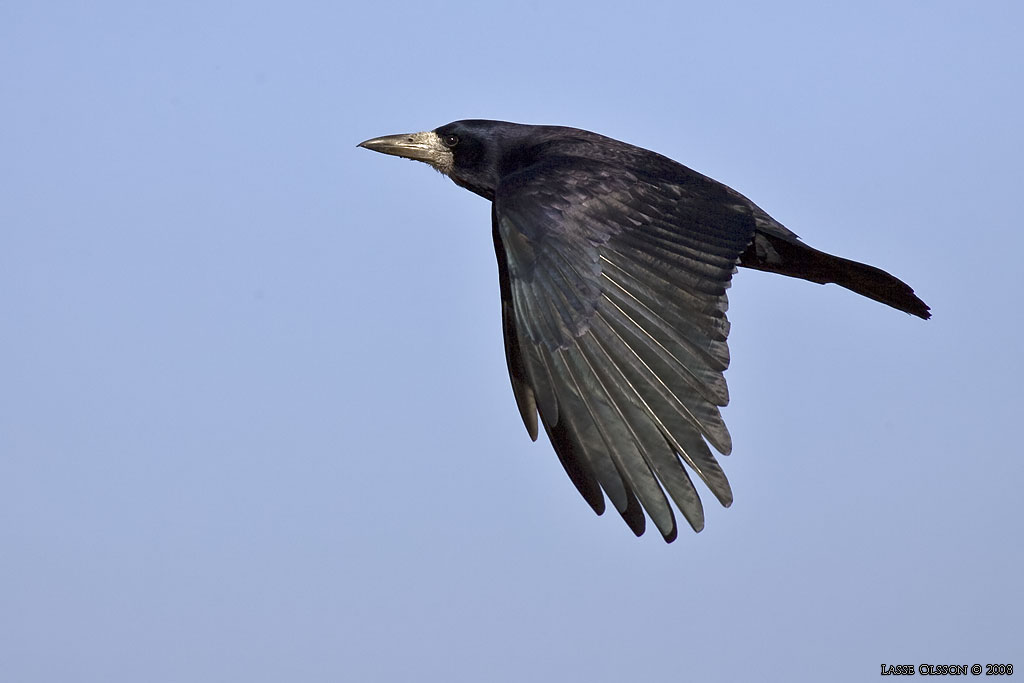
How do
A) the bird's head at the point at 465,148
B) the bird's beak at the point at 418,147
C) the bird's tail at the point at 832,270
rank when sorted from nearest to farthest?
the bird's tail at the point at 832,270
the bird's head at the point at 465,148
the bird's beak at the point at 418,147

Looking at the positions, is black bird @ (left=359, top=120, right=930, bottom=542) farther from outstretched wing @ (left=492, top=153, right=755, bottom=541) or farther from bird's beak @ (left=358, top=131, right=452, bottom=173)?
bird's beak @ (left=358, top=131, right=452, bottom=173)

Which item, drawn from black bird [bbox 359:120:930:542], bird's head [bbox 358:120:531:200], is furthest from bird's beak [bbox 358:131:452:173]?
black bird [bbox 359:120:930:542]

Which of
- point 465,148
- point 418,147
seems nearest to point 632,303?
point 465,148

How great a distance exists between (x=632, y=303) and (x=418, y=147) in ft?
12.5

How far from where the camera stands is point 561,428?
711 centimetres

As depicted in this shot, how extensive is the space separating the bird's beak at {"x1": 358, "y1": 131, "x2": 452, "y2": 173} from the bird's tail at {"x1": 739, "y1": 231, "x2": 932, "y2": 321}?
2604 millimetres

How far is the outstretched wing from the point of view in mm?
6703

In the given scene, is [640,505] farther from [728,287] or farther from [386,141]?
[386,141]

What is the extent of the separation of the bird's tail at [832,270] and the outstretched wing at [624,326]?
526 millimetres

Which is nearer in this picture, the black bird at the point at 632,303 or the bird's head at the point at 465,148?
the black bird at the point at 632,303

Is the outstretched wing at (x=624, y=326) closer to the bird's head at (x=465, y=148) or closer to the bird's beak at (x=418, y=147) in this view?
the bird's head at (x=465, y=148)

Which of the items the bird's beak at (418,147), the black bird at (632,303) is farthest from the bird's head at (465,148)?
the black bird at (632,303)

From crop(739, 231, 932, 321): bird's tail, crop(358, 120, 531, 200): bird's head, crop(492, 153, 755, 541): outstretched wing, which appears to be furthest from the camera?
crop(358, 120, 531, 200): bird's head

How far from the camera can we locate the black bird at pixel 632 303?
22.1 ft
